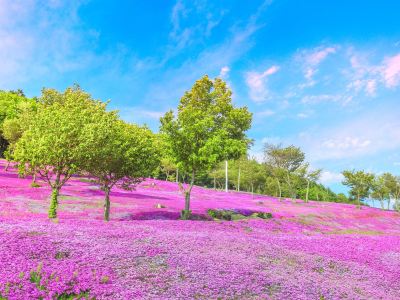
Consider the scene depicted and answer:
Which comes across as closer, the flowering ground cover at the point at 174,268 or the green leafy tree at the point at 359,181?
the flowering ground cover at the point at 174,268

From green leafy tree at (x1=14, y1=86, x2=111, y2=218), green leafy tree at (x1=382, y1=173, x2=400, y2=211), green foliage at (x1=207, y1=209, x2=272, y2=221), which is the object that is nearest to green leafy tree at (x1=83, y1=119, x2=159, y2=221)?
green leafy tree at (x1=14, y1=86, x2=111, y2=218)

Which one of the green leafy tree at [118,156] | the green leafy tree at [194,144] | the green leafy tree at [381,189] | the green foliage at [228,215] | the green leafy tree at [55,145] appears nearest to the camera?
the green leafy tree at [55,145]

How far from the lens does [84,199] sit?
157 ft

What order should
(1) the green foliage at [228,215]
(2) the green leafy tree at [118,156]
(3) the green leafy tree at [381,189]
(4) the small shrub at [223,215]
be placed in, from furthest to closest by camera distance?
(3) the green leafy tree at [381,189] → (1) the green foliage at [228,215] → (4) the small shrub at [223,215] → (2) the green leafy tree at [118,156]

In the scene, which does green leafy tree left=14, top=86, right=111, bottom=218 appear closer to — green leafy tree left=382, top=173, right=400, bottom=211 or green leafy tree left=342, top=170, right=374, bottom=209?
green leafy tree left=342, top=170, right=374, bottom=209

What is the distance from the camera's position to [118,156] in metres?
33.2

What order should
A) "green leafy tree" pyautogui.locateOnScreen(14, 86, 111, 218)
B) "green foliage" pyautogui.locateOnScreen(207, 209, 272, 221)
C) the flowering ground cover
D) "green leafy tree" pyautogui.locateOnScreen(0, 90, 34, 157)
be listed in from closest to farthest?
the flowering ground cover, "green leafy tree" pyautogui.locateOnScreen(14, 86, 111, 218), "green foliage" pyautogui.locateOnScreen(207, 209, 272, 221), "green leafy tree" pyautogui.locateOnScreen(0, 90, 34, 157)

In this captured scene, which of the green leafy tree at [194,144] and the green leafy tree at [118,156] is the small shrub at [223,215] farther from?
the green leafy tree at [118,156]

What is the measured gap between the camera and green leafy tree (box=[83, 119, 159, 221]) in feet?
103

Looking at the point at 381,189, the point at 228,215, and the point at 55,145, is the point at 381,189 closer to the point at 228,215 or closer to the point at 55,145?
the point at 228,215

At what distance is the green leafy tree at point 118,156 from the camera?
31.4 meters

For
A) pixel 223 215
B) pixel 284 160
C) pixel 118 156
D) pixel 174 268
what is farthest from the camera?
pixel 284 160

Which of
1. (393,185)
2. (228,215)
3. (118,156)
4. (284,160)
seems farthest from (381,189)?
(118,156)

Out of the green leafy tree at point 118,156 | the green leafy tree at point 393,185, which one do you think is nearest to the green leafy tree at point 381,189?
the green leafy tree at point 393,185
